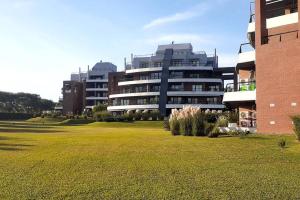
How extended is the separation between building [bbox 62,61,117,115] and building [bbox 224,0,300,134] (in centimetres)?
9143

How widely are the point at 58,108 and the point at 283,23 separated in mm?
105708

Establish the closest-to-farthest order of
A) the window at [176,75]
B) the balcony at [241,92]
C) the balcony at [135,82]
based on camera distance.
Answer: the balcony at [241,92] → the window at [176,75] → the balcony at [135,82]

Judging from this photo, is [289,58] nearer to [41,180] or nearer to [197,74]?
[41,180]

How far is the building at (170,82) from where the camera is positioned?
281ft

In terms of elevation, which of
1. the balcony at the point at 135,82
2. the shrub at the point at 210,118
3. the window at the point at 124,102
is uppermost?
→ the balcony at the point at 135,82

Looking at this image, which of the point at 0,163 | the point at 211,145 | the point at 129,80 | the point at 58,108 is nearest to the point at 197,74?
the point at 129,80

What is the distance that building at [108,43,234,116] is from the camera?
85625 mm

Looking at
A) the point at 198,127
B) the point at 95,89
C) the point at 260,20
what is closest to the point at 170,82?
the point at 95,89

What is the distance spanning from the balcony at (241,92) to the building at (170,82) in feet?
152

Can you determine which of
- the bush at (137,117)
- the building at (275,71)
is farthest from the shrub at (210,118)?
the bush at (137,117)

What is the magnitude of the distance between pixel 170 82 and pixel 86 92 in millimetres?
41938

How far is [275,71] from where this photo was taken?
28.9 metres

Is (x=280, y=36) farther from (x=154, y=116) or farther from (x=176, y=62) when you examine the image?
(x=176, y=62)

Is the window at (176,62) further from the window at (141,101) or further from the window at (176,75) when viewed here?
the window at (141,101)
